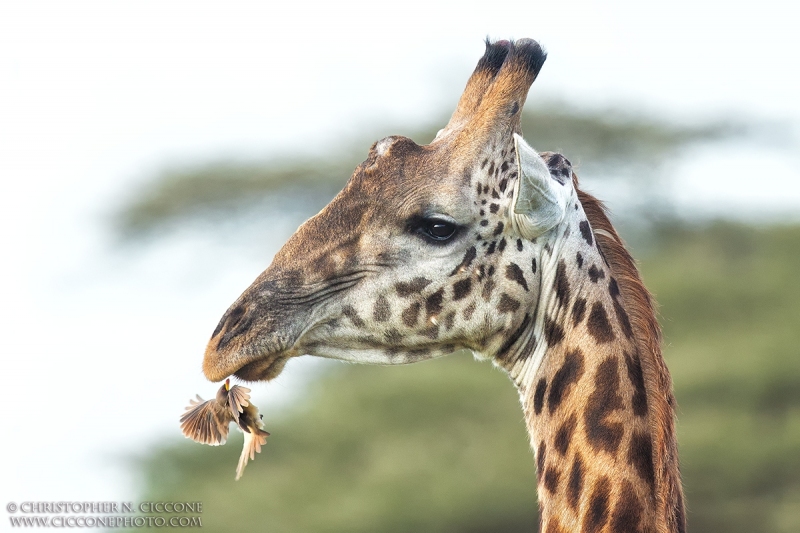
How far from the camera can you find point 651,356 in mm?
5102

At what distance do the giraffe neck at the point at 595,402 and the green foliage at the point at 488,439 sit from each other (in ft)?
61.9

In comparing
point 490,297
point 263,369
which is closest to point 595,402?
point 490,297

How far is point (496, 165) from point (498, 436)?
23449mm

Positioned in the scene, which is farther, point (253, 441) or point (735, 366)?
point (735, 366)

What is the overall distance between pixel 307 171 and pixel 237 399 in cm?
2946

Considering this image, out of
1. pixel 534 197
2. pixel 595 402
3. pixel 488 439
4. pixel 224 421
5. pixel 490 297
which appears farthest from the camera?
pixel 488 439

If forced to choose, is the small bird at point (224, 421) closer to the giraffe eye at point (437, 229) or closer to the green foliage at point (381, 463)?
the giraffe eye at point (437, 229)

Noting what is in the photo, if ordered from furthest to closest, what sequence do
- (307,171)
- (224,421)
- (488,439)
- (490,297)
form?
1. (307,171)
2. (488,439)
3. (224,421)
4. (490,297)

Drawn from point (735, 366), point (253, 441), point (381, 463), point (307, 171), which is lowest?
point (253, 441)

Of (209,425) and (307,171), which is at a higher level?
(307,171)

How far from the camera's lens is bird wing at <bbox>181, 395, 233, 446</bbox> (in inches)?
210

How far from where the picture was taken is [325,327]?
17.4 ft

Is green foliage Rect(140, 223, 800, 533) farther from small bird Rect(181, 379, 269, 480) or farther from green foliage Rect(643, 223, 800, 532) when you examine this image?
small bird Rect(181, 379, 269, 480)

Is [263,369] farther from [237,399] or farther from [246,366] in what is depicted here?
[237,399]
